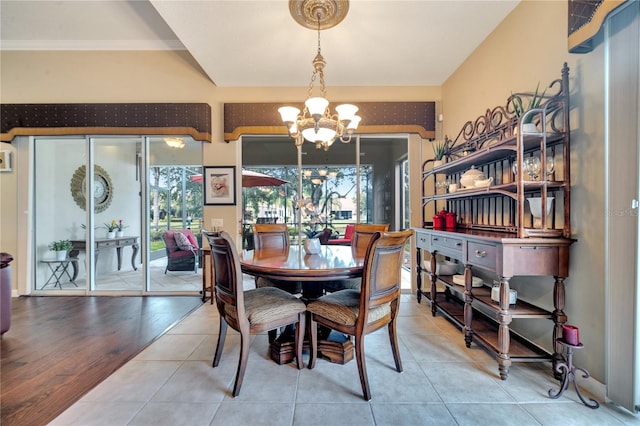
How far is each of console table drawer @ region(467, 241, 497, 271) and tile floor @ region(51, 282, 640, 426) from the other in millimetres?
753

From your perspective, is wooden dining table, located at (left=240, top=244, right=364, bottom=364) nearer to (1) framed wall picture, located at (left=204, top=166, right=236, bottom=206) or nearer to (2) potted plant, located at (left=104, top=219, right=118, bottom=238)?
(1) framed wall picture, located at (left=204, top=166, right=236, bottom=206)

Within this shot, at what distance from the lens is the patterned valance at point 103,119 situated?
3.69m

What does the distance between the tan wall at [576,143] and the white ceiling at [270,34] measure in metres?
0.38

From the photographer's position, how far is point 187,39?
2805 millimetres

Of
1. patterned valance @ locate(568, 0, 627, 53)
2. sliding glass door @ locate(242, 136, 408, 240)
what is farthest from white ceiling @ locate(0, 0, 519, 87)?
sliding glass door @ locate(242, 136, 408, 240)

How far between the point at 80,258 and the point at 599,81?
19.9 ft

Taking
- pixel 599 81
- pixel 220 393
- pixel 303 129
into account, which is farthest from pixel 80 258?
pixel 599 81

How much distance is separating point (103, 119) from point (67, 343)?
287 centimetres

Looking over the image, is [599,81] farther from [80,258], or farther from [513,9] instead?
[80,258]

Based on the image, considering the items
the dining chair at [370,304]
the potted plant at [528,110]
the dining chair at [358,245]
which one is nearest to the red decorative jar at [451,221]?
the dining chair at [358,245]

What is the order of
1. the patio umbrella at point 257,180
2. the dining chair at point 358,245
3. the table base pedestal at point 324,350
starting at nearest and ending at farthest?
the table base pedestal at point 324,350 → the dining chair at point 358,245 → the patio umbrella at point 257,180

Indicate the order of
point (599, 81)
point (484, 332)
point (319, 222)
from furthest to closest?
1. point (319, 222)
2. point (484, 332)
3. point (599, 81)

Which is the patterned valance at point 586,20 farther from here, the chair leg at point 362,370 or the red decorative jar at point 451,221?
the chair leg at point 362,370

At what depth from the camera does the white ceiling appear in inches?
95.1
